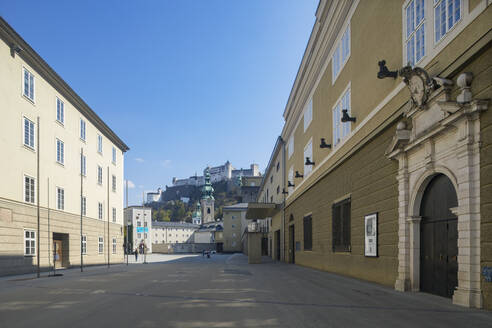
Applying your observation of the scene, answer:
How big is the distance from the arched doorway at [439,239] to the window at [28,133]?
2032 centimetres

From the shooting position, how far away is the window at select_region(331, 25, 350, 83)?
16.2 meters

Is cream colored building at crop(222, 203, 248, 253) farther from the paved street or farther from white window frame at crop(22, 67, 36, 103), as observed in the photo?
the paved street

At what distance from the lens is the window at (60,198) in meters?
25.1

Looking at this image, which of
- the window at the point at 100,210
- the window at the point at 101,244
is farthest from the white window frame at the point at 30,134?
the window at the point at 101,244

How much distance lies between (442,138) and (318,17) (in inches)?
458

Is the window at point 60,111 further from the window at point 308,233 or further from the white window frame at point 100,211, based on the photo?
the window at point 308,233

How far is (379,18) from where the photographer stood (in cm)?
1266

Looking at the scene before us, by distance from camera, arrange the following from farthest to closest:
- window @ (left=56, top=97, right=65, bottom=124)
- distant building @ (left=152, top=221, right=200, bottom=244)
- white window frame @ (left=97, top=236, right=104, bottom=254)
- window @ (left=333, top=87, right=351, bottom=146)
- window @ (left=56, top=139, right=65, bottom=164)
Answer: distant building @ (left=152, top=221, right=200, bottom=244), white window frame @ (left=97, top=236, right=104, bottom=254), window @ (left=56, top=97, right=65, bottom=124), window @ (left=56, top=139, right=65, bottom=164), window @ (left=333, top=87, right=351, bottom=146)

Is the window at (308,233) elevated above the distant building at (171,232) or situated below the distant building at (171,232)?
above

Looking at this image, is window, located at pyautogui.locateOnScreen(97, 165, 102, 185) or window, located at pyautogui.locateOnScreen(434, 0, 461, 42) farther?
window, located at pyautogui.locateOnScreen(97, 165, 102, 185)

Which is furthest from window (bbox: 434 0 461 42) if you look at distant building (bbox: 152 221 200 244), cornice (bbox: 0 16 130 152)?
distant building (bbox: 152 221 200 244)

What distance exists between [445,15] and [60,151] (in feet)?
80.4

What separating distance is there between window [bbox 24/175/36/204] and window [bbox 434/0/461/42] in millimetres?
20827

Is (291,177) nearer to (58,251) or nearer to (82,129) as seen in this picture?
(82,129)
